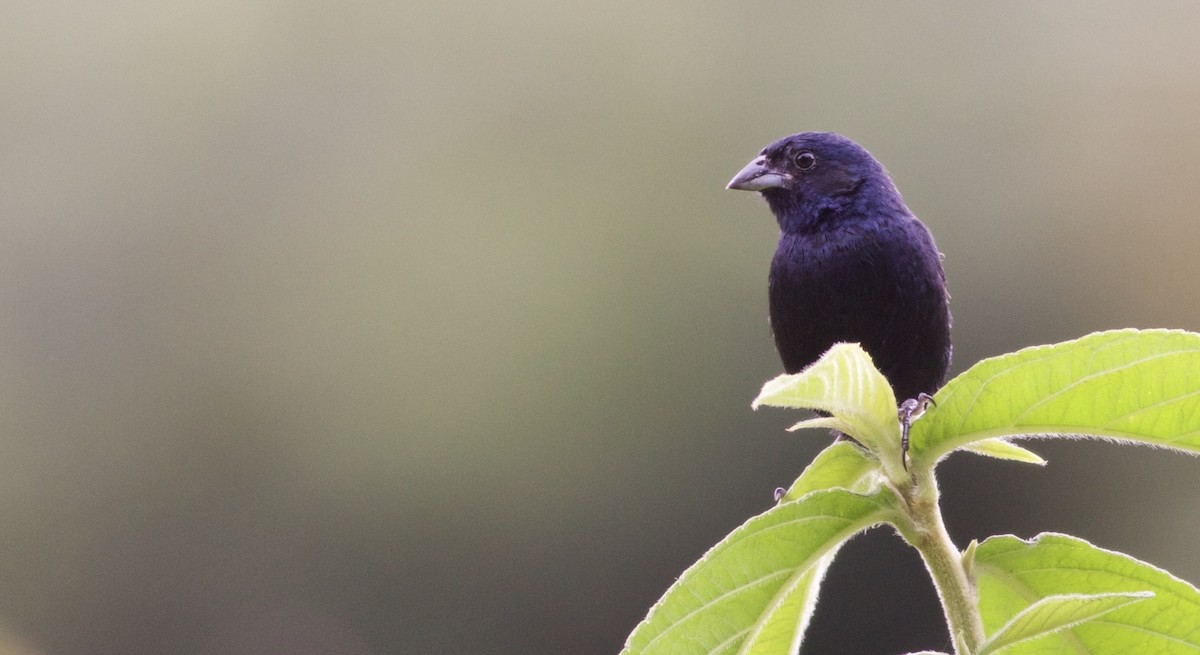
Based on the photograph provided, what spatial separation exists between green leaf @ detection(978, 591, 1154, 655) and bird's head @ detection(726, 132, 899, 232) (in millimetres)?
2402

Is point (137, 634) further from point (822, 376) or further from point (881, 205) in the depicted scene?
point (822, 376)

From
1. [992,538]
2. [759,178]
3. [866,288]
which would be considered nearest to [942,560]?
[992,538]

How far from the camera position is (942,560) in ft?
4.58

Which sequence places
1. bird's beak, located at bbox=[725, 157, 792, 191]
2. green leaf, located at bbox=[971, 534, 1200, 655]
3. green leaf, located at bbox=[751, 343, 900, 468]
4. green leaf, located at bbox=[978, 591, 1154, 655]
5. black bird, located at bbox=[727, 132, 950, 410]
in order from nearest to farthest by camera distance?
green leaf, located at bbox=[978, 591, 1154, 655] < green leaf, located at bbox=[751, 343, 900, 468] < green leaf, located at bbox=[971, 534, 1200, 655] < black bird, located at bbox=[727, 132, 950, 410] < bird's beak, located at bbox=[725, 157, 792, 191]

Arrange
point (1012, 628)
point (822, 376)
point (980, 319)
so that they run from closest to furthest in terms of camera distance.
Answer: point (1012, 628)
point (822, 376)
point (980, 319)

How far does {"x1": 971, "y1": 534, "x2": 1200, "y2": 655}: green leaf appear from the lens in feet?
4.58

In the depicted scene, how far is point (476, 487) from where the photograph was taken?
1636cm

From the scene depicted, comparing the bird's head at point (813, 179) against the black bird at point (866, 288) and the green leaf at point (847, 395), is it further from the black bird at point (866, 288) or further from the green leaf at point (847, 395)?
the green leaf at point (847, 395)

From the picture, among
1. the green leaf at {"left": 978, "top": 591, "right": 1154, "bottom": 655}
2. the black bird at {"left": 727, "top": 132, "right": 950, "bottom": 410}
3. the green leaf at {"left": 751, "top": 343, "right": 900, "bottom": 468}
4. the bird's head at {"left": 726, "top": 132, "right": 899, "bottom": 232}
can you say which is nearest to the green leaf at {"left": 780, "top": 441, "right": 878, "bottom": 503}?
the green leaf at {"left": 751, "top": 343, "right": 900, "bottom": 468}

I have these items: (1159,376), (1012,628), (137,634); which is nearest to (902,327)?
(1159,376)

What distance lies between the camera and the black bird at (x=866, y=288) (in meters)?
3.02

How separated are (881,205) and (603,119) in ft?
52.5

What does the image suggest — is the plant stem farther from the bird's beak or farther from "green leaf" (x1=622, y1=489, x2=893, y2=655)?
the bird's beak

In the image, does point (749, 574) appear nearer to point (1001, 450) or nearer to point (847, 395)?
point (847, 395)
